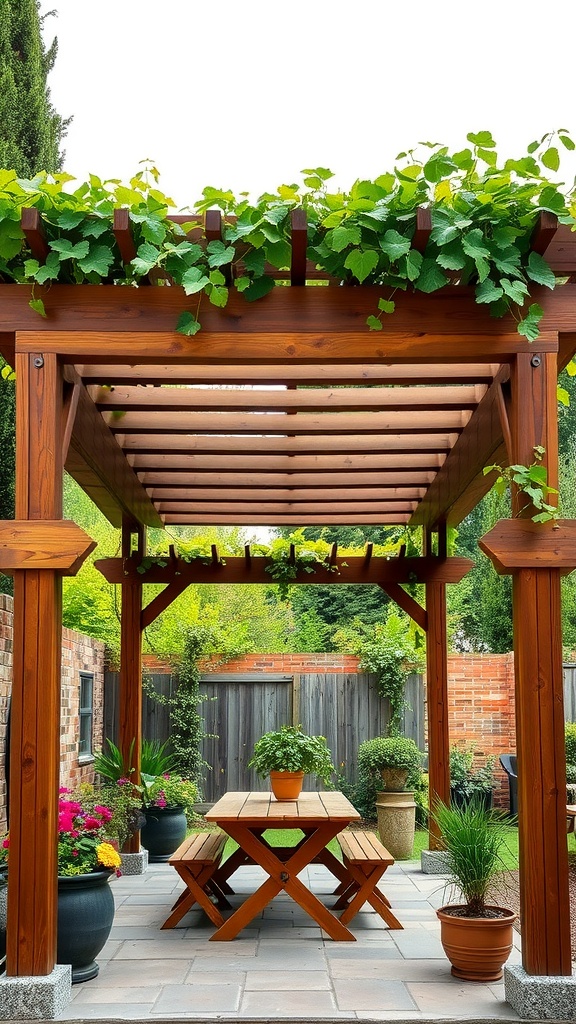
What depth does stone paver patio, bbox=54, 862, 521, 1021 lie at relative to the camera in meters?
4.27

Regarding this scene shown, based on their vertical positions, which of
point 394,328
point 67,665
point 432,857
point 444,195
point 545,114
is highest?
point 545,114

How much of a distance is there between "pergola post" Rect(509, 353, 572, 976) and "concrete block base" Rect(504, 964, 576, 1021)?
6cm

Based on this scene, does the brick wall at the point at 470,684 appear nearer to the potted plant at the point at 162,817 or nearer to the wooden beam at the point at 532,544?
the potted plant at the point at 162,817

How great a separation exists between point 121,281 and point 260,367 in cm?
94

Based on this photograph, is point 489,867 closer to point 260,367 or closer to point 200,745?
point 260,367

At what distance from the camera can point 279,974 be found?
16.1 ft

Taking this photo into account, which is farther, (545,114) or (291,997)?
(545,114)

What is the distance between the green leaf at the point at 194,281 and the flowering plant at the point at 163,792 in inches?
208

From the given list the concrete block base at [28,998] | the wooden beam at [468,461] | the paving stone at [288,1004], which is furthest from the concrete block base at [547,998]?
the wooden beam at [468,461]

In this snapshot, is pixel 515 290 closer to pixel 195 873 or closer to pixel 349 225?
pixel 349 225

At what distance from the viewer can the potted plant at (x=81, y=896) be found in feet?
15.4

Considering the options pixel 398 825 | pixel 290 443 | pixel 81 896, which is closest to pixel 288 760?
pixel 81 896

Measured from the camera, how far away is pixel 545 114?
2750cm

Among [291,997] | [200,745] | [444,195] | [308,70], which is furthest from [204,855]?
[308,70]
